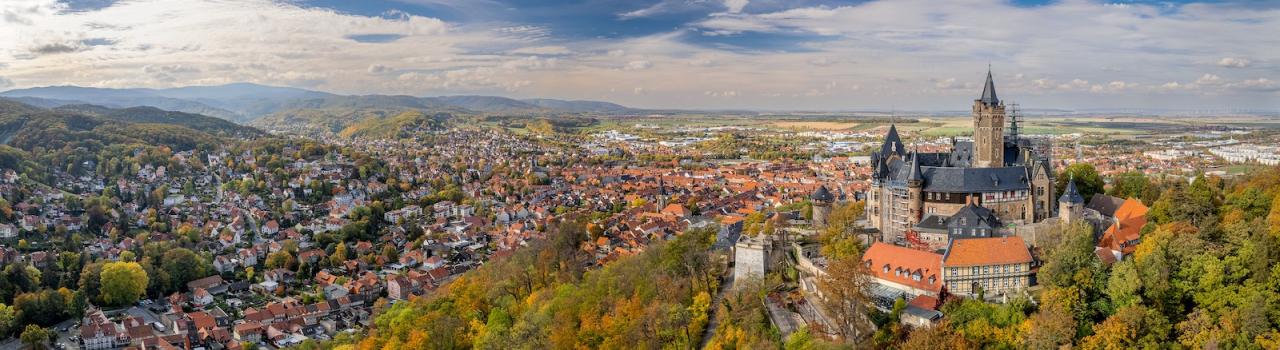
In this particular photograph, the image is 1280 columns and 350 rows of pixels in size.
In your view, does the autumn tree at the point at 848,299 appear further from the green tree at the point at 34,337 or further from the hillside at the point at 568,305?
the green tree at the point at 34,337

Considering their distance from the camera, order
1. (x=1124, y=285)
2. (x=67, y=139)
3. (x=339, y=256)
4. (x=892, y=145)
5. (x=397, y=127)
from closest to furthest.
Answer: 1. (x=1124, y=285)
2. (x=892, y=145)
3. (x=339, y=256)
4. (x=67, y=139)
5. (x=397, y=127)

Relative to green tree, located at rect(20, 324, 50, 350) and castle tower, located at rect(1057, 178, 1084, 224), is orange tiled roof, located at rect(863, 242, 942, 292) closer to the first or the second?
castle tower, located at rect(1057, 178, 1084, 224)

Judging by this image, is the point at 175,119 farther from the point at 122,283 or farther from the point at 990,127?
the point at 990,127

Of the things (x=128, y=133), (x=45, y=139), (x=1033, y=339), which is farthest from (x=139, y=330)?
(x=128, y=133)

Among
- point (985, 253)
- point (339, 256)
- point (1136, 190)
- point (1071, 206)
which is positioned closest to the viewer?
point (985, 253)

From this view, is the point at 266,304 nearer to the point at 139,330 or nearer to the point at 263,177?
the point at 139,330

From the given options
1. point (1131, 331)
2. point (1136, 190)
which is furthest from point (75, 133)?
point (1131, 331)
